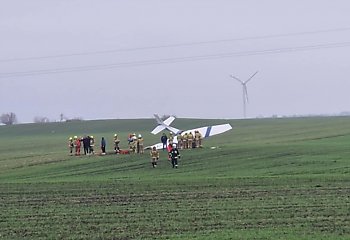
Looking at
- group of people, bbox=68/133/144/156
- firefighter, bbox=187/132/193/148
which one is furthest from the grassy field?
firefighter, bbox=187/132/193/148

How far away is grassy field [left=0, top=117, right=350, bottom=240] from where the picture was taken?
19250 mm

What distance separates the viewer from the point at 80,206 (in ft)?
81.2

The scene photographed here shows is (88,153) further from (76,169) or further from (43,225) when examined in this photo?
(43,225)

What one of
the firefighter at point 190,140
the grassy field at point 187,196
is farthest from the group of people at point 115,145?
the firefighter at point 190,140

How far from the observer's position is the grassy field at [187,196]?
1925 cm

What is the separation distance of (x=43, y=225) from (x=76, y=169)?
2167cm

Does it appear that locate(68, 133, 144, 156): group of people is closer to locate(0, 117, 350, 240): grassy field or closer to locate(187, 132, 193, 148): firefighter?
locate(0, 117, 350, 240): grassy field

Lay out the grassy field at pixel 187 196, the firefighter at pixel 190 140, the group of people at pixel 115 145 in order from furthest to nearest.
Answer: the firefighter at pixel 190 140 → the group of people at pixel 115 145 → the grassy field at pixel 187 196

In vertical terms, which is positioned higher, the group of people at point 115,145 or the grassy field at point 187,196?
the group of people at point 115,145

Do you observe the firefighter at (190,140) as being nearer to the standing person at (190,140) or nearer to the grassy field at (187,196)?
the standing person at (190,140)

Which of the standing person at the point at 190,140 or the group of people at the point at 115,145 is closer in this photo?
the group of people at the point at 115,145

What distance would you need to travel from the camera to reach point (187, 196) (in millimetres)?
26547

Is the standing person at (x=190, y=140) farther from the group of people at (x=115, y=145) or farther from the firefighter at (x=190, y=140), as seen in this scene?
the group of people at (x=115, y=145)

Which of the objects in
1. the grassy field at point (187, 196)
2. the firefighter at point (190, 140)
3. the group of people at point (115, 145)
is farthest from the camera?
the firefighter at point (190, 140)
